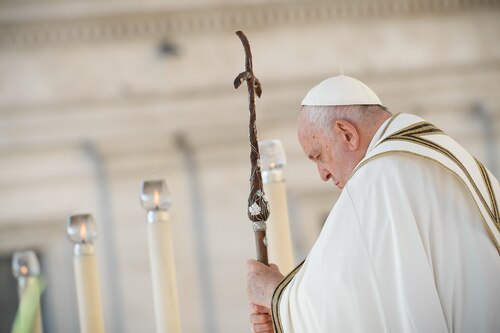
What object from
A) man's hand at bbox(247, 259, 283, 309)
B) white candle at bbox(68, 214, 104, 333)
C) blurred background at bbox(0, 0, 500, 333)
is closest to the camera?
man's hand at bbox(247, 259, 283, 309)

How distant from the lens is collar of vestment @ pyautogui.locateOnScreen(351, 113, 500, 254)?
2900 millimetres

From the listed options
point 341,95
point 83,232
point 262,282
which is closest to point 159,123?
point 83,232

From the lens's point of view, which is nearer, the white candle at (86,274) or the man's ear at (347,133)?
the man's ear at (347,133)

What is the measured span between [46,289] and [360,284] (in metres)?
4.34

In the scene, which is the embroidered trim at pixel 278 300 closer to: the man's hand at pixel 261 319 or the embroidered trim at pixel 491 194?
the man's hand at pixel 261 319

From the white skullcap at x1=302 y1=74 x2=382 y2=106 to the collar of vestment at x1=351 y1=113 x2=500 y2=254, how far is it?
11cm

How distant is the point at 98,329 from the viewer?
3277 mm

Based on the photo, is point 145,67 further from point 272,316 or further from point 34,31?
point 272,316

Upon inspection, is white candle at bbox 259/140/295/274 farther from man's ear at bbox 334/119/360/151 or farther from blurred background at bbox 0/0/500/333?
blurred background at bbox 0/0/500/333

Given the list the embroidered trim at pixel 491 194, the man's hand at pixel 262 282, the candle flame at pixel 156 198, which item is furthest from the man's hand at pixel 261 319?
the embroidered trim at pixel 491 194

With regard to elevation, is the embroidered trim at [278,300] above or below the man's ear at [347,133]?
below

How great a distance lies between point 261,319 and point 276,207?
1.26ft

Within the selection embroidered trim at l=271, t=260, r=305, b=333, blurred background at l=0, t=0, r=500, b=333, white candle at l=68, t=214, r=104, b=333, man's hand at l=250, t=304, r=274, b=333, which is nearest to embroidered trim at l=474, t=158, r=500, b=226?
embroidered trim at l=271, t=260, r=305, b=333

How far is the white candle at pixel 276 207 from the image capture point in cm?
335
